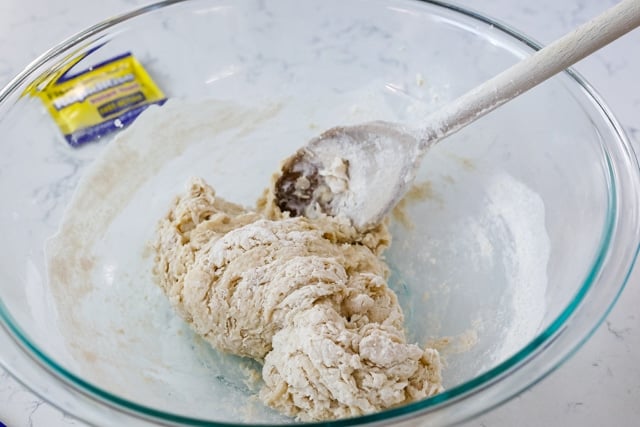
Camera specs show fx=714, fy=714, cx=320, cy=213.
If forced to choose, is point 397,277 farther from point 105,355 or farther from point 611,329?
point 105,355

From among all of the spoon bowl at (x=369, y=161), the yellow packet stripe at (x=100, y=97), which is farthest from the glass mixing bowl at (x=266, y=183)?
the spoon bowl at (x=369, y=161)

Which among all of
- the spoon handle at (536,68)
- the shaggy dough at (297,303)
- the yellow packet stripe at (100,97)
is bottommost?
the shaggy dough at (297,303)

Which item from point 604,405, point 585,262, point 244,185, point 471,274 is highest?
point 244,185

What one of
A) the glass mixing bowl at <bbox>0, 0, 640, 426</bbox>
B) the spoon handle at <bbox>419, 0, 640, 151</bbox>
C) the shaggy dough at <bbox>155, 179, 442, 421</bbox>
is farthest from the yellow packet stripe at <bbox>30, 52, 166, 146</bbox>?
the spoon handle at <bbox>419, 0, 640, 151</bbox>

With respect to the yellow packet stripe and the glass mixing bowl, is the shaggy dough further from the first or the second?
the yellow packet stripe

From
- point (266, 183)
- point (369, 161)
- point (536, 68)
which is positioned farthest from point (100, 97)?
point (536, 68)

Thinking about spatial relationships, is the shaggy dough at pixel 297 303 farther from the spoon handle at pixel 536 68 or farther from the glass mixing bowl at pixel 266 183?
the spoon handle at pixel 536 68

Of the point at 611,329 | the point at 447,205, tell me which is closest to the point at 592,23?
the point at 447,205
